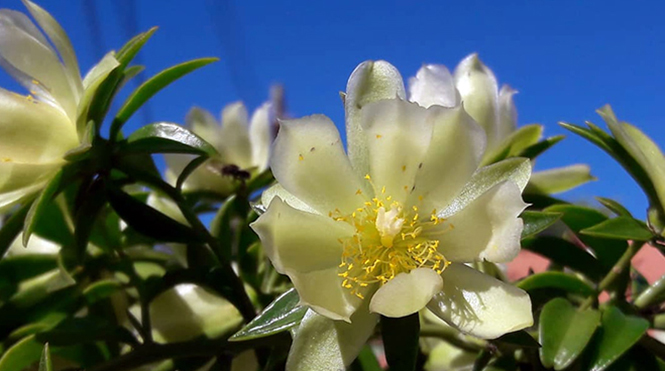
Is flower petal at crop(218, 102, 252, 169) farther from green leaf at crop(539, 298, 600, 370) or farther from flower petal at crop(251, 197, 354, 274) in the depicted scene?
green leaf at crop(539, 298, 600, 370)

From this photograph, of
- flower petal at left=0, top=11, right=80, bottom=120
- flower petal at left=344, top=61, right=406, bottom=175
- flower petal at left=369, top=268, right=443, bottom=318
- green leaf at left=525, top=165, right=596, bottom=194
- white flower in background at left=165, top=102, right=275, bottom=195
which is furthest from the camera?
white flower in background at left=165, top=102, right=275, bottom=195

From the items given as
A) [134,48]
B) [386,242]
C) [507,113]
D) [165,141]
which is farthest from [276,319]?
[507,113]

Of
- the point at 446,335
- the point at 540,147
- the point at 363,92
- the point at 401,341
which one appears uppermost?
the point at 363,92

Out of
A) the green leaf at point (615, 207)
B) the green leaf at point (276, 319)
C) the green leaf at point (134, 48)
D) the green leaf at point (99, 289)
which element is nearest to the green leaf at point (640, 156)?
the green leaf at point (615, 207)

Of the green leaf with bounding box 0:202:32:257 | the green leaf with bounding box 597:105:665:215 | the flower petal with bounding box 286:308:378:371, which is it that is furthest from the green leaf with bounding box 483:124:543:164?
the green leaf with bounding box 0:202:32:257

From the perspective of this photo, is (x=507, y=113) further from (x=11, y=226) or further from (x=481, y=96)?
(x=11, y=226)
